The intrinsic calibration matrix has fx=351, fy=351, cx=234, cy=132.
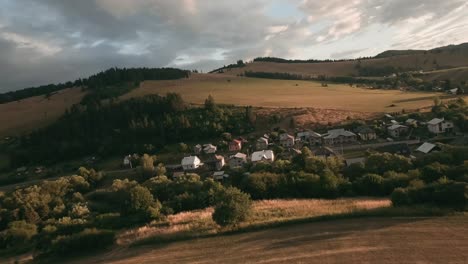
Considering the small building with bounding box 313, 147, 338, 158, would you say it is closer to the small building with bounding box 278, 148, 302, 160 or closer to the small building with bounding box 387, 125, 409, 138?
the small building with bounding box 278, 148, 302, 160

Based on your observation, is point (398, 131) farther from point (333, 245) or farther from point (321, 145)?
point (333, 245)

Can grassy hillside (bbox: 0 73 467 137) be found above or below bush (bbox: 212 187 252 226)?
above

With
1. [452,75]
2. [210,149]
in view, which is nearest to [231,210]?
[210,149]

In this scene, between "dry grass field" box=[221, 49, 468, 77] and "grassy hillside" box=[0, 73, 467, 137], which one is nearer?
"grassy hillside" box=[0, 73, 467, 137]

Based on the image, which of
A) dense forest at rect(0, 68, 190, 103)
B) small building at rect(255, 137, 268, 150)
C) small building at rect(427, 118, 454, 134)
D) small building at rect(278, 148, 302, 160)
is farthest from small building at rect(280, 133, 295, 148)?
dense forest at rect(0, 68, 190, 103)

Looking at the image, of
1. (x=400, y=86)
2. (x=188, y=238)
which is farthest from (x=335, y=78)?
(x=188, y=238)

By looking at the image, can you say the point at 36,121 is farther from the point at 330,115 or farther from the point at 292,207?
the point at 292,207

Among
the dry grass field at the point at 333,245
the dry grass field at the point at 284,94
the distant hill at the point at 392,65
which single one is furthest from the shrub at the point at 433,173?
the distant hill at the point at 392,65
